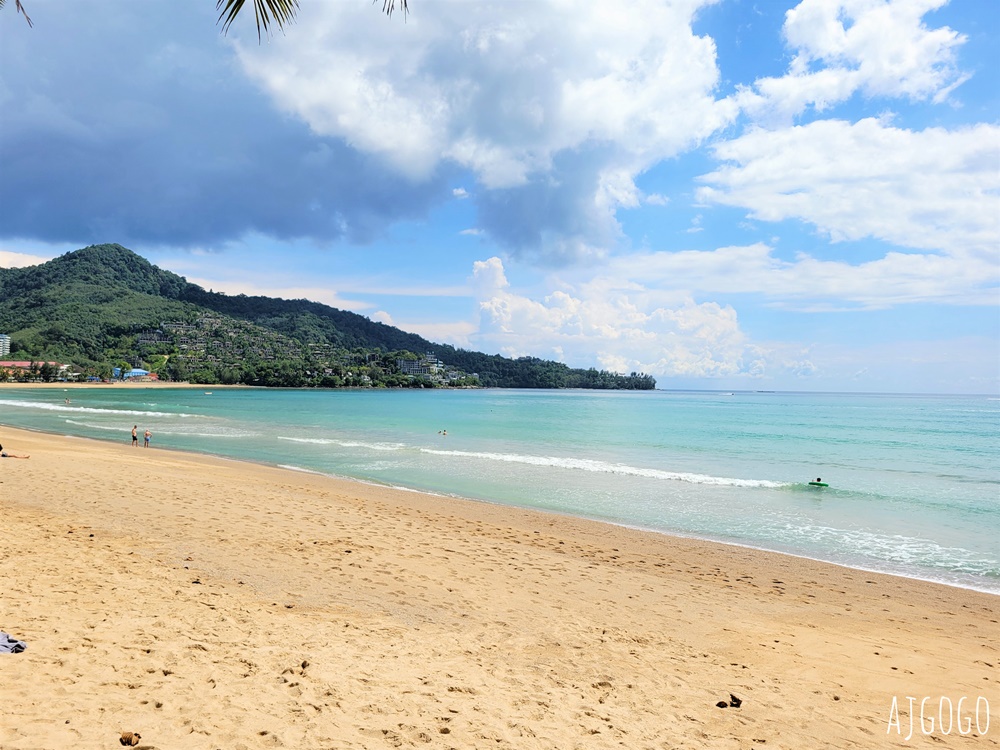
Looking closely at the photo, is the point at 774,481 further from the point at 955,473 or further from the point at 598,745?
the point at 598,745

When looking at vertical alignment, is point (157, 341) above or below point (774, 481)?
above

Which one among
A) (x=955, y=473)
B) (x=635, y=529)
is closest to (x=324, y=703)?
(x=635, y=529)

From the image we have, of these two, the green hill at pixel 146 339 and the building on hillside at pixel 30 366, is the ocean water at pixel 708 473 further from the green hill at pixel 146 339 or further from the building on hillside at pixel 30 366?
the green hill at pixel 146 339

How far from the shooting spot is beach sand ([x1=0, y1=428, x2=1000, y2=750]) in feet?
13.3

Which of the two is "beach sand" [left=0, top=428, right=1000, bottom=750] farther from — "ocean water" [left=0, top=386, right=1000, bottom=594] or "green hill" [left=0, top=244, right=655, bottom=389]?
"green hill" [left=0, top=244, right=655, bottom=389]

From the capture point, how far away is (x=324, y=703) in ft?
13.8

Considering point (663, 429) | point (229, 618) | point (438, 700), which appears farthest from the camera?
point (663, 429)

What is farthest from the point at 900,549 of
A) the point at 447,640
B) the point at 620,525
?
the point at 447,640

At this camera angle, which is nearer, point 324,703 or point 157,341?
point 324,703

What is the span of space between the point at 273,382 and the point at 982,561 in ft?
532

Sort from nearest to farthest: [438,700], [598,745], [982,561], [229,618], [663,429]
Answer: [598,745] → [438,700] → [229,618] → [982,561] → [663,429]

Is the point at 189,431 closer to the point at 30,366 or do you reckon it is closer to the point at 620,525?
the point at 620,525

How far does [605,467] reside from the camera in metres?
23.8

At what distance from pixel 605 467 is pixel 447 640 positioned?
18612mm
